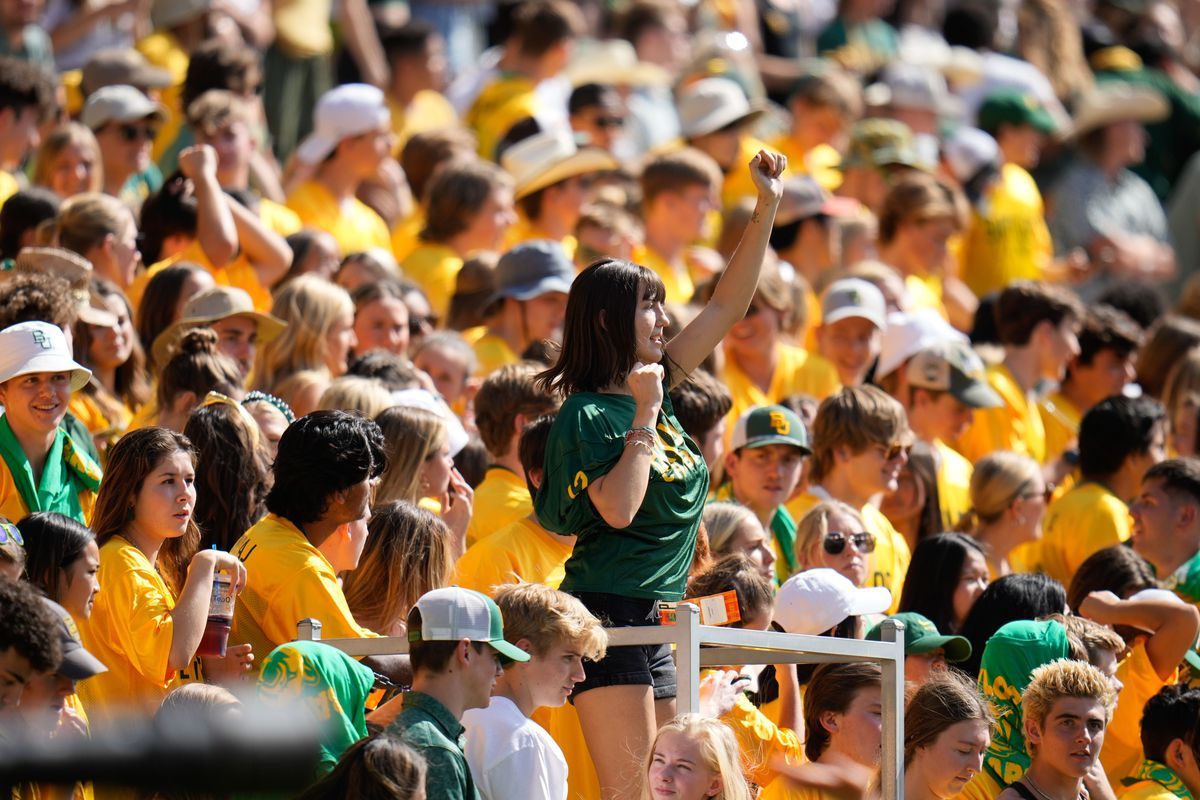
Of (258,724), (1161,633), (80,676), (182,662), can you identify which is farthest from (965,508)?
(258,724)

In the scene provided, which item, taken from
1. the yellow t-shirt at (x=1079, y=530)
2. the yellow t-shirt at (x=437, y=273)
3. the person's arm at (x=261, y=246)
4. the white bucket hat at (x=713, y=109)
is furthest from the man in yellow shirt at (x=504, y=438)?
the white bucket hat at (x=713, y=109)

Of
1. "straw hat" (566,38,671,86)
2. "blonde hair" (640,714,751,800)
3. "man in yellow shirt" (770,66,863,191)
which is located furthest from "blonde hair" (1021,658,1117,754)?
"straw hat" (566,38,671,86)

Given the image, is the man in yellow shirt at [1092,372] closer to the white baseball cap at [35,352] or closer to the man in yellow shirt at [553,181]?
the man in yellow shirt at [553,181]

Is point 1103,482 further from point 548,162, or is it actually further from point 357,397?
point 548,162

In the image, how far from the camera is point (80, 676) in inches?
167

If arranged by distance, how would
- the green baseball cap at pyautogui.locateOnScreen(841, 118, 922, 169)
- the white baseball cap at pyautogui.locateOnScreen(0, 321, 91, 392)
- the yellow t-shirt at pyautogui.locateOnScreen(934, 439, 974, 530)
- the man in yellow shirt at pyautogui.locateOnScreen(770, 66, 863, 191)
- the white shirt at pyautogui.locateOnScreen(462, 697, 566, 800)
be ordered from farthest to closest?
the man in yellow shirt at pyautogui.locateOnScreen(770, 66, 863, 191) < the green baseball cap at pyautogui.locateOnScreen(841, 118, 922, 169) < the yellow t-shirt at pyautogui.locateOnScreen(934, 439, 974, 530) < the white baseball cap at pyautogui.locateOnScreen(0, 321, 91, 392) < the white shirt at pyautogui.locateOnScreen(462, 697, 566, 800)

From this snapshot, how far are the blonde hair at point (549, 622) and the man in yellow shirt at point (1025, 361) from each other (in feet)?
16.9

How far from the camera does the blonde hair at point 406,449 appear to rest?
21.3 feet

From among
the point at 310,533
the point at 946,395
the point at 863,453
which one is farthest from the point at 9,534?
the point at 946,395

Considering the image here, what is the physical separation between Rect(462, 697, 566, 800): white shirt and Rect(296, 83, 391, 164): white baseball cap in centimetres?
614

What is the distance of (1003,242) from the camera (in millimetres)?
13547

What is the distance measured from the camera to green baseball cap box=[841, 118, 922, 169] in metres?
12.8

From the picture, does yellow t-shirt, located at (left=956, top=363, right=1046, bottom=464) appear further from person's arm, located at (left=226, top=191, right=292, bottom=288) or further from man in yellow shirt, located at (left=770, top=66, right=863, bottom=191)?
man in yellow shirt, located at (left=770, top=66, right=863, bottom=191)

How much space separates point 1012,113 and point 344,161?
5.85 meters
